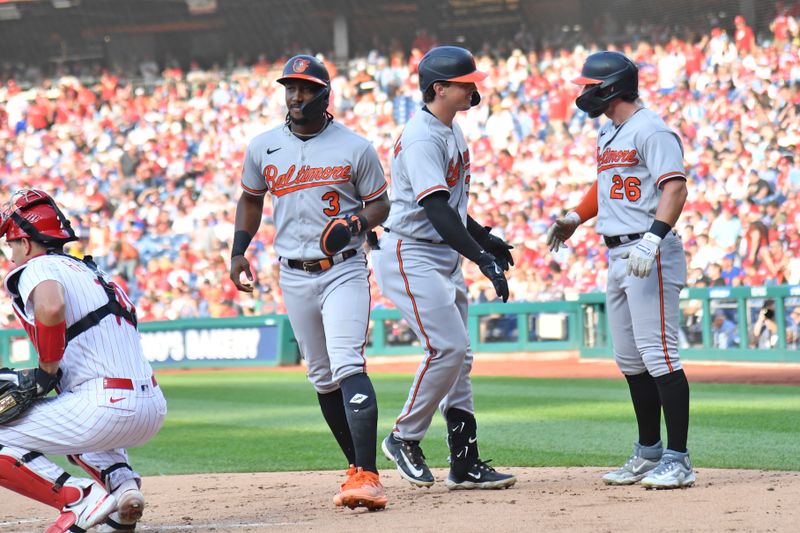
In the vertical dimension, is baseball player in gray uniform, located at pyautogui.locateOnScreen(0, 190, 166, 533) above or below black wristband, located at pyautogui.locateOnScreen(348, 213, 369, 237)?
below

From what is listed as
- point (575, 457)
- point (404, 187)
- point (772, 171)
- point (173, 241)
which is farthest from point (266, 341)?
point (404, 187)

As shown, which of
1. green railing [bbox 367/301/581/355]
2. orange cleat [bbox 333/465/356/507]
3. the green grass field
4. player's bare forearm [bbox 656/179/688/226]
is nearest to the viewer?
orange cleat [bbox 333/465/356/507]

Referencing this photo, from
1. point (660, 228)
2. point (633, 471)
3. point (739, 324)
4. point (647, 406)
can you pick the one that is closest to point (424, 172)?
point (660, 228)

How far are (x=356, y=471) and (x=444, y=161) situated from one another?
1.45 metres

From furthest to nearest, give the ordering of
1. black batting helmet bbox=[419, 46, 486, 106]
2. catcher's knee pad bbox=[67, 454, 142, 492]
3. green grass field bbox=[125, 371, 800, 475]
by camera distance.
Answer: green grass field bbox=[125, 371, 800, 475] < black batting helmet bbox=[419, 46, 486, 106] < catcher's knee pad bbox=[67, 454, 142, 492]

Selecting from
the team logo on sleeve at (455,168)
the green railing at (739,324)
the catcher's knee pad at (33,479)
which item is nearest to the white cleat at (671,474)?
the team logo on sleeve at (455,168)

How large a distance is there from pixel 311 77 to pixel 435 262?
101 cm

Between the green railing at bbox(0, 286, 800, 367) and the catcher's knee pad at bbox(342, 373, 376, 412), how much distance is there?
29.8ft

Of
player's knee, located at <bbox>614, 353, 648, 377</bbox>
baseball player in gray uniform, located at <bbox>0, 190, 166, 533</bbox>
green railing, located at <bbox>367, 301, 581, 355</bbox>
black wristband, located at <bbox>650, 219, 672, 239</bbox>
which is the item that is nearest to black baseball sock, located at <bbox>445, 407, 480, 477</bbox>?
player's knee, located at <bbox>614, 353, 648, 377</bbox>

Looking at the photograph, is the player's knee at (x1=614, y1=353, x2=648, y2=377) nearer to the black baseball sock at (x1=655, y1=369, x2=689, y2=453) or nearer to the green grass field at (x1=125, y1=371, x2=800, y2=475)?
the black baseball sock at (x1=655, y1=369, x2=689, y2=453)

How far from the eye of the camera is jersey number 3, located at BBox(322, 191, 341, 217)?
4.85 m

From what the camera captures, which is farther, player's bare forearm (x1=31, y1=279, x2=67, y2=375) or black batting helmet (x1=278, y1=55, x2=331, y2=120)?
black batting helmet (x1=278, y1=55, x2=331, y2=120)

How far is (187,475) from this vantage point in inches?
257

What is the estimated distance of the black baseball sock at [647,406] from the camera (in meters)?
5.18
